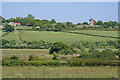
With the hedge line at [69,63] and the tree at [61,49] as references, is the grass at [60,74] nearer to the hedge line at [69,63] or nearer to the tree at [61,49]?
the hedge line at [69,63]

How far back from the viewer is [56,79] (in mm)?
14133

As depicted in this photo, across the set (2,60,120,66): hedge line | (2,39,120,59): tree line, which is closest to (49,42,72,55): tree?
(2,39,120,59): tree line

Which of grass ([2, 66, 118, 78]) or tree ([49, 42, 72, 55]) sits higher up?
tree ([49, 42, 72, 55])

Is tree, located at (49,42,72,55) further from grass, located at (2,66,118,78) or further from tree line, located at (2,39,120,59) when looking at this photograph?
grass, located at (2,66,118,78)

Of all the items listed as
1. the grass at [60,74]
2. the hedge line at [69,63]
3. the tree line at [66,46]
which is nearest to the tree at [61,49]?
the tree line at [66,46]

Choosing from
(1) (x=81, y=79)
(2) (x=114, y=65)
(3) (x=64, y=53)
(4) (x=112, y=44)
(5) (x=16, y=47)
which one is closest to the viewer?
(1) (x=81, y=79)

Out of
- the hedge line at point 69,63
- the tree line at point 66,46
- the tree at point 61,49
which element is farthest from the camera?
the tree line at point 66,46

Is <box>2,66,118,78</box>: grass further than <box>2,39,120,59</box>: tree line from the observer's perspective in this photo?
No

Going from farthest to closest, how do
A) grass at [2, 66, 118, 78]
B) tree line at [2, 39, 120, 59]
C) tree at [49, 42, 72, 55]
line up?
1. tree line at [2, 39, 120, 59]
2. tree at [49, 42, 72, 55]
3. grass at [2, 66, 118, 78]

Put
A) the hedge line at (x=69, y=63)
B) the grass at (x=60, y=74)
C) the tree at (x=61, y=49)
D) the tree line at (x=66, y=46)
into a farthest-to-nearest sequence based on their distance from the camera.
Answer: the tree line at (x=66, y=46), the tree at (x=61, y=49), the hedge line at (x=69, y=63), the grass at (x=60, y=74)

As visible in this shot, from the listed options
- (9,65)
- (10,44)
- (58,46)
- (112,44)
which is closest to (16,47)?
(10,44)

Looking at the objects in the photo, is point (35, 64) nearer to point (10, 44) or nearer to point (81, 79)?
point (81, 79)

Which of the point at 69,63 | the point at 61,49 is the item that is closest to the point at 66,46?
the point at 61,49

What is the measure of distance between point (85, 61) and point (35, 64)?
3945mm
